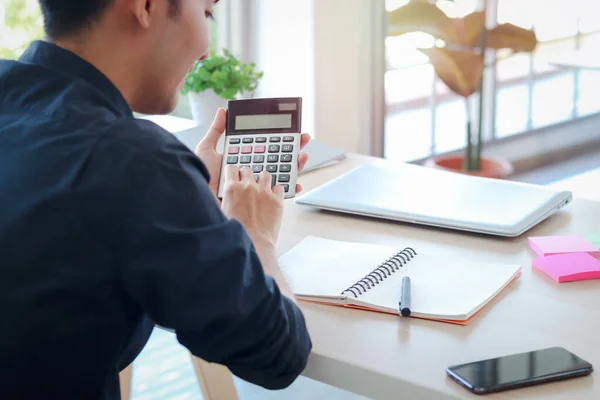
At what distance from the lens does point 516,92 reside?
4.02 metres

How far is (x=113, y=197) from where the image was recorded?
633 millimetres

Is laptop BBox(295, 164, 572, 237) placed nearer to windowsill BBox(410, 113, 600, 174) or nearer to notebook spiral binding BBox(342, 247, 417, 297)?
notebook spiral binding BBox(342, 247, 417, 297)

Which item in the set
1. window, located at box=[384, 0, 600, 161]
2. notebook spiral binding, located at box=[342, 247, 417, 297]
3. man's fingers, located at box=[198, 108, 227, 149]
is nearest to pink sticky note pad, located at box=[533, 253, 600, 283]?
notebook spiral binding, located at box=[342, 247, 417, 297]

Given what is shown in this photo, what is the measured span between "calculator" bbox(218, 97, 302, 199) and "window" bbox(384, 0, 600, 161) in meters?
2.08

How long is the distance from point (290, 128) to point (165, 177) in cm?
49

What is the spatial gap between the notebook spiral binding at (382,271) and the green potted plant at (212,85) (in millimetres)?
947

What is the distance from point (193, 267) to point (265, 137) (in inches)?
19.7

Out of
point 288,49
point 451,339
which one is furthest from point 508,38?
point 451,339

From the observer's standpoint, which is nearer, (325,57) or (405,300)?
(405,300)

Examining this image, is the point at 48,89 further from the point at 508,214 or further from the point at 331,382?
the point at 508,214

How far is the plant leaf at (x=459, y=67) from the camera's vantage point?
2098 mm

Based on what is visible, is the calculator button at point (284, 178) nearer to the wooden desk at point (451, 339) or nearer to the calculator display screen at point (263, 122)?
the calculator display screen at point (263, 122)

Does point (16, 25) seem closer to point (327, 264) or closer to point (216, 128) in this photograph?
point (216, 128)

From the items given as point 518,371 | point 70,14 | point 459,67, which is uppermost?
point 70,14
